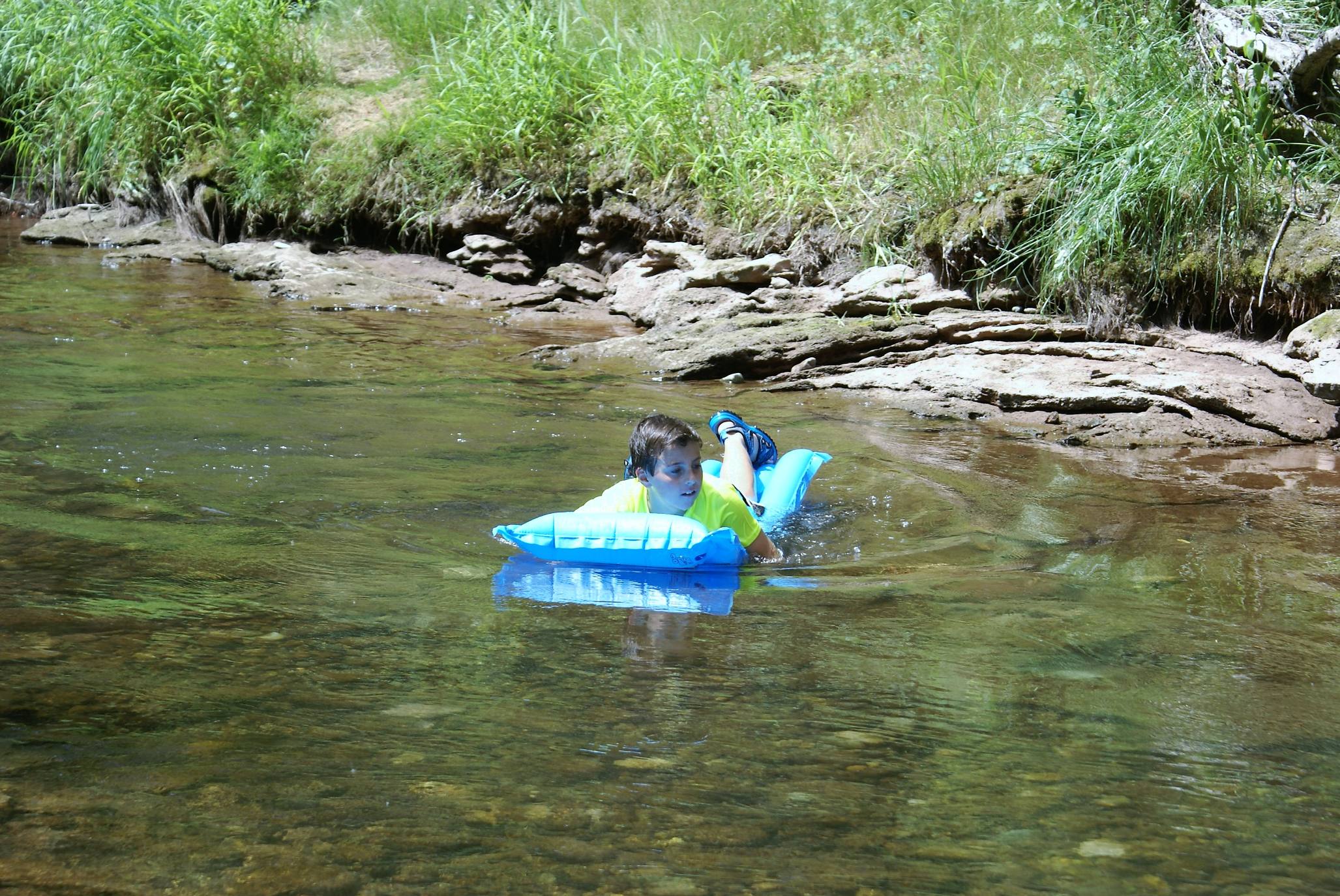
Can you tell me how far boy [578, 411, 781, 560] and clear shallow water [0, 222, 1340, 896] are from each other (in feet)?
0.96

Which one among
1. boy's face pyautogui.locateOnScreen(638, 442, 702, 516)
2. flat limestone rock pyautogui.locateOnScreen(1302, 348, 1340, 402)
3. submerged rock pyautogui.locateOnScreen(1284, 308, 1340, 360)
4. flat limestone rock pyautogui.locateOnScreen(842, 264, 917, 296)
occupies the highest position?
flat limestone rock pyautogui.locateOnScreen(842, 264, 917, 296)

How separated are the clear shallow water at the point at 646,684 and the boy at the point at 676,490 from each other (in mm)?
293

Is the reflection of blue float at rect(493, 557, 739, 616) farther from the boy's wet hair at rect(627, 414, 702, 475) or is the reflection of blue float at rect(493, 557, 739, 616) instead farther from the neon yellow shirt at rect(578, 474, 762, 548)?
the boy's wet hair at rect(627, 414, 702, 475)

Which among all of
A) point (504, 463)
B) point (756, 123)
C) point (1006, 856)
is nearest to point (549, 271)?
point (756, 123)

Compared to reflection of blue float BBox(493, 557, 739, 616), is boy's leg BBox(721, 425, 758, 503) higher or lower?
higher

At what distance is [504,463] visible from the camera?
18.6 ft

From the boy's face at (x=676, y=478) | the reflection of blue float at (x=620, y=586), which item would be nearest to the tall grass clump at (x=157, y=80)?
the boy's face at (x=676, y=478)

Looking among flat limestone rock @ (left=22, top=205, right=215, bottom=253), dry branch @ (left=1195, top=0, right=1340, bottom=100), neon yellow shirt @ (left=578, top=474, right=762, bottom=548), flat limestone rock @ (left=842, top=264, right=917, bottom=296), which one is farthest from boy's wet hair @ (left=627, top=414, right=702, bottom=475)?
flat limestone rock @ (left=22, top=205, right=215, bottom=253)

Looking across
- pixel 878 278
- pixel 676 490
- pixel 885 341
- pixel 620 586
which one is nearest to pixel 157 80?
pixel 878 278

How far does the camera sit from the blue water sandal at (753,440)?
18.3ft

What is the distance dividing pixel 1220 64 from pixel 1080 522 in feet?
13.8

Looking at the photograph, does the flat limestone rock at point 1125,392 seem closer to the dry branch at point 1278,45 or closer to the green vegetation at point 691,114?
the green vegetation at point 691,114

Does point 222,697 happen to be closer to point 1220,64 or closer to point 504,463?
point 504,463

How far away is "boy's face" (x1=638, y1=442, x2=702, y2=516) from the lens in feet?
14.7
